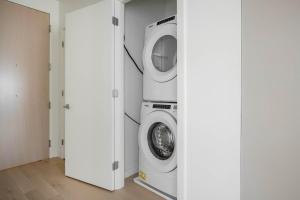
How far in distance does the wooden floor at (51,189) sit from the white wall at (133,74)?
0.30 metres

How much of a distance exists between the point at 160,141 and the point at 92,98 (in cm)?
82

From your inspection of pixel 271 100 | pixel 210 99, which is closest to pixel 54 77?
pixel 210 99

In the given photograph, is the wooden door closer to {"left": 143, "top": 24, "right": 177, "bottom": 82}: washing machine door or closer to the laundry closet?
the laundry closet

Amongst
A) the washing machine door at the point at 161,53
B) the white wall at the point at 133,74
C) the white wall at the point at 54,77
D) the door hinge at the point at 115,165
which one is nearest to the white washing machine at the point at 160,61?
the washing machine door at the point at 161,53

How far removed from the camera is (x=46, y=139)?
2.73 m

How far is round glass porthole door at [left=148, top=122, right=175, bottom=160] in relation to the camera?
73.6 inches

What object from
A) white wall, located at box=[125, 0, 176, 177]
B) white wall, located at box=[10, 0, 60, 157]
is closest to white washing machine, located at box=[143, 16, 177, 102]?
white wall, located at box=[125, 0, 176, 177]

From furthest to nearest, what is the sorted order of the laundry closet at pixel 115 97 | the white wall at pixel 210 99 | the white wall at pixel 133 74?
the white wall at pixel 133 74
the laundry closet at pixel 115 97
the white wall at pixel 210 99

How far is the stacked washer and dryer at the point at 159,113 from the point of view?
1.68 meters

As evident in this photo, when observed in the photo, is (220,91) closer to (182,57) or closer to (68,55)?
(182,57)

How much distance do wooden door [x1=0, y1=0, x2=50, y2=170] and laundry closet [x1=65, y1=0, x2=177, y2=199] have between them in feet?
2.53

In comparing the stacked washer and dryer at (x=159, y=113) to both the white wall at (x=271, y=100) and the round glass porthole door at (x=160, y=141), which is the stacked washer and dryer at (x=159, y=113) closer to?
the round glass porthole door at (x=160, y=141)

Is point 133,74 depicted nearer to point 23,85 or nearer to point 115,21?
point 115,21

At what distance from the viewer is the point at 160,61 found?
2012 mm
